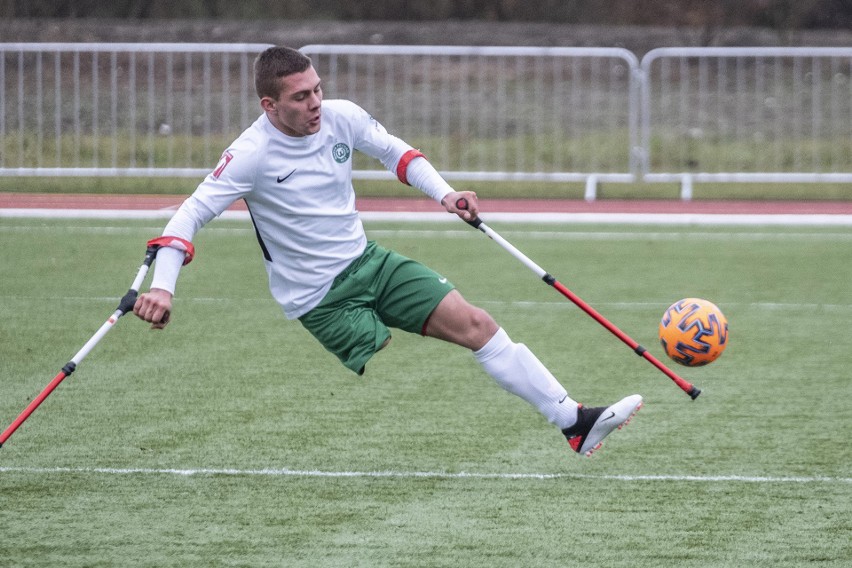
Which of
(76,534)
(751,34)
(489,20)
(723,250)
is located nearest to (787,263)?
(723,250)

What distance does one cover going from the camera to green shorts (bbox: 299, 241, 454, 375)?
5.97m

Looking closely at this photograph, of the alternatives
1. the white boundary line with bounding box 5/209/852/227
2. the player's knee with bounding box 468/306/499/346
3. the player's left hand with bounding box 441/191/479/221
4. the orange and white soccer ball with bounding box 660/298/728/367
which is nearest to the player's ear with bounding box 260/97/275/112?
the player's left hand with bounding box 441/191/479/221

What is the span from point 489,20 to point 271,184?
25908 millimetres

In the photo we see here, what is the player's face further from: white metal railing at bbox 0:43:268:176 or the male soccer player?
white metal railing at bbox 0:43:268:176

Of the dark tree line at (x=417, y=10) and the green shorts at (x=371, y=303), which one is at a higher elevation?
the dark tree line at (x=417, y=10)

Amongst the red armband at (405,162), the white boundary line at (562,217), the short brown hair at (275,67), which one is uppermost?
the short brown hair at (275,67)

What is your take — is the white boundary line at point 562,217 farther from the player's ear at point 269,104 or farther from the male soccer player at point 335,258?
the player's ear at point 269,104

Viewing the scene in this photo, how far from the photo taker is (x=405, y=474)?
5969mm

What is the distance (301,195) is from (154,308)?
3.26ft

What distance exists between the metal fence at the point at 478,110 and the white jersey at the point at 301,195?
428 inches

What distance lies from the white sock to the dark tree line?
84.6 feet

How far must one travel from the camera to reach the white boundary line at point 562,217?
16.0m

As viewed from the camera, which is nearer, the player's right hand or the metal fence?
the player's right hand

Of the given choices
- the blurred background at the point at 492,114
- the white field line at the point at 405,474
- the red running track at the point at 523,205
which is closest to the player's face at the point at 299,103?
the white field line at the point at 405,474
